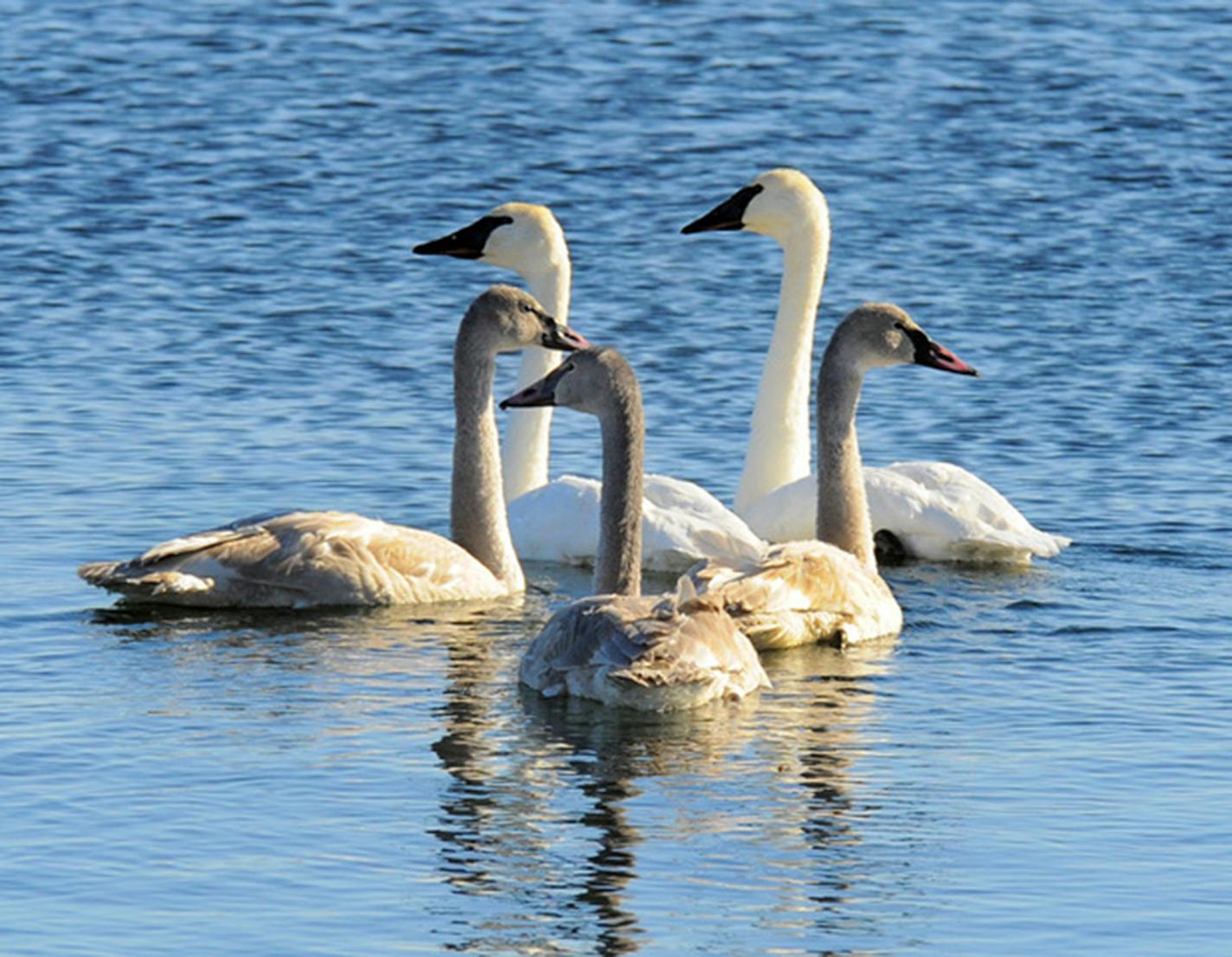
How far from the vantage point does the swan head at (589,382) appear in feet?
37.0

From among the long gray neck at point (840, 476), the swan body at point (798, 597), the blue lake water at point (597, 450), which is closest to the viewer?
the blue lake water at point (597, 450)

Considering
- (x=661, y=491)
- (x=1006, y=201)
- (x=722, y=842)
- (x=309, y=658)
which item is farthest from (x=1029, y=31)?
(x=722, y=842)

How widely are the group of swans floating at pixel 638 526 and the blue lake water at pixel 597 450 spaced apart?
0.17m

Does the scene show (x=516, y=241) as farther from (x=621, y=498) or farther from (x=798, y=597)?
(x=798, y=597)

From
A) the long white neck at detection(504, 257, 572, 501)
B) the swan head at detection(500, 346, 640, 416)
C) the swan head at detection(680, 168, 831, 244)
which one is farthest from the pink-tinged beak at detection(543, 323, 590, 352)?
the swan head at detection(680, 168, 831, 244)

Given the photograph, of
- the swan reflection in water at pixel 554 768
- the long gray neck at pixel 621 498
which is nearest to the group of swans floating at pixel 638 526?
the long gray neck at pixel 621 498

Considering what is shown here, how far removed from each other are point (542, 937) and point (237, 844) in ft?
3.78

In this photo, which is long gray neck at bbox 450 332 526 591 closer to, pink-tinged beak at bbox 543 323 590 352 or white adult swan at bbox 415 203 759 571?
pink-tinged beak at bbox 543 323 590 352

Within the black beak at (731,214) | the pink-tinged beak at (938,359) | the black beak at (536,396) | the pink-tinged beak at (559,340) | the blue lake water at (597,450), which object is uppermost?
the black beak at (731,214)

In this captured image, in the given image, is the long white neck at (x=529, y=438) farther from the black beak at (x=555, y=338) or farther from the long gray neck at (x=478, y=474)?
the long gray neck at (x=478, y=474)

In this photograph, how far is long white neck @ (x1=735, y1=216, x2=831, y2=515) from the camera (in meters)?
13.9

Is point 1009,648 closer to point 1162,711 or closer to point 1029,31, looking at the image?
point 1162,711

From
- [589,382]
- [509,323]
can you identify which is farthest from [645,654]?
[509,323]

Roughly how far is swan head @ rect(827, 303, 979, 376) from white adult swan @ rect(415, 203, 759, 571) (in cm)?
85
